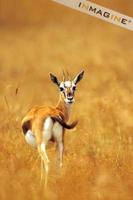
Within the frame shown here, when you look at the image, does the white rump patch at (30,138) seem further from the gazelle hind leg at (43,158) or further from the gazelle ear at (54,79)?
the gazelle ear at (54,79)

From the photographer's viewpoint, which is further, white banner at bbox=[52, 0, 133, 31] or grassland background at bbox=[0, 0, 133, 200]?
white banner at bbox=[52, 0, 133, 31]

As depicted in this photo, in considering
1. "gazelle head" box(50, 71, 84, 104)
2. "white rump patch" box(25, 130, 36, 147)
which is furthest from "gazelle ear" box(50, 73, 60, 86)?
"white rump patch" box(25, 130, 36, 147)

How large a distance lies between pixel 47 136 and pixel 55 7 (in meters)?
0.67

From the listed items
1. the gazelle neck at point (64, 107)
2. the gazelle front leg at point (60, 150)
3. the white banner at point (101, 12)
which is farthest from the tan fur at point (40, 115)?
the white banner at point (101, 12)

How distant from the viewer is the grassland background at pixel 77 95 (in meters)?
2.57

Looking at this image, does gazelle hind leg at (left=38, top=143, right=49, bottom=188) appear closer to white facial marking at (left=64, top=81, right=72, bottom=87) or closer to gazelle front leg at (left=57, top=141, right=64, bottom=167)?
gazelle front leg at (left=57, top=141, right=64, bottom=167)

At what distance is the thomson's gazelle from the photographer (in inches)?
102

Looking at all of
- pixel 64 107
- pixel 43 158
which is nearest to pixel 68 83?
pixel 64 107

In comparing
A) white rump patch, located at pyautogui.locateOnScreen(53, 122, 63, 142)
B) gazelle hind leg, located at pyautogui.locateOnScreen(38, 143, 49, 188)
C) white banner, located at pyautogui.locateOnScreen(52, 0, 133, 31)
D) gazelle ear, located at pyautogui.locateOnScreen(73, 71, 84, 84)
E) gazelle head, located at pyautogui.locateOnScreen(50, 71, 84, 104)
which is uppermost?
white banner, located at pyautogui.locateOnScreen(52, 0, 133, 31)

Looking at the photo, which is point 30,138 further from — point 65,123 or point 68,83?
point 68,83

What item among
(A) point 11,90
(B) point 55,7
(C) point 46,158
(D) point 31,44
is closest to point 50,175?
(C) point 46,158

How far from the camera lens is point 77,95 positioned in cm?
265

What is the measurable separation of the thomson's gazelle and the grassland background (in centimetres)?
3

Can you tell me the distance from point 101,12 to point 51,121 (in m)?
0.62
